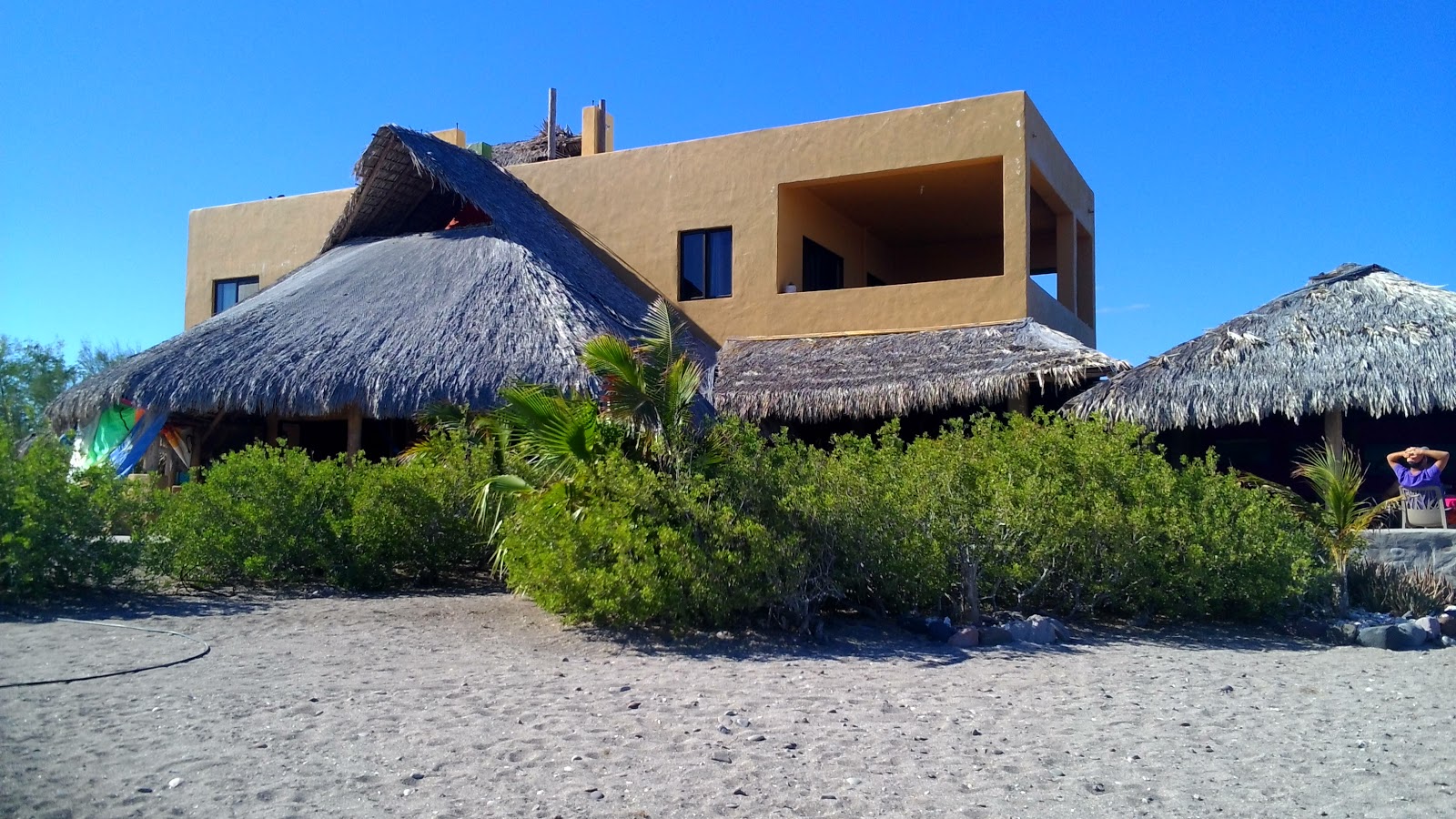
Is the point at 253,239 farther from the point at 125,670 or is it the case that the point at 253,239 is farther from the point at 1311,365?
the point at 1311,365

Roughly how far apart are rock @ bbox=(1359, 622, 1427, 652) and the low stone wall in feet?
6.07

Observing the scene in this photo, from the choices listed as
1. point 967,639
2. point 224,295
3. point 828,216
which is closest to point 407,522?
point 967,639

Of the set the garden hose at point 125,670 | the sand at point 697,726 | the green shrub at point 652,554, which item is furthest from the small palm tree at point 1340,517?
the garden hose at point 125,670

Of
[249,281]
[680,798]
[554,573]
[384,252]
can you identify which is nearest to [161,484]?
[384,252]

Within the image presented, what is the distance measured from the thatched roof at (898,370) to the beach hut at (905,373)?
0.04 feet

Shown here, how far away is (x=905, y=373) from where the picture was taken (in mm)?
13398

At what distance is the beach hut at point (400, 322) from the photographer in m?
12.5

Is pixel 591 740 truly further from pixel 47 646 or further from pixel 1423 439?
pixel 1423 439

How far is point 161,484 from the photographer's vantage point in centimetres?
1498

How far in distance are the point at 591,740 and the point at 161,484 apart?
1219cm

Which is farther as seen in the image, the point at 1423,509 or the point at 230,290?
the point at 230,290

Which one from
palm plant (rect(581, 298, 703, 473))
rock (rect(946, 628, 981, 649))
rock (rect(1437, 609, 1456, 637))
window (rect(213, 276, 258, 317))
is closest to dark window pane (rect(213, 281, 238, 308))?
window (rect(213, 276, 258, 317))

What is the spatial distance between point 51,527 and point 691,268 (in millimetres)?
9562

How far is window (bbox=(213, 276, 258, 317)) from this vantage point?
19562mm
